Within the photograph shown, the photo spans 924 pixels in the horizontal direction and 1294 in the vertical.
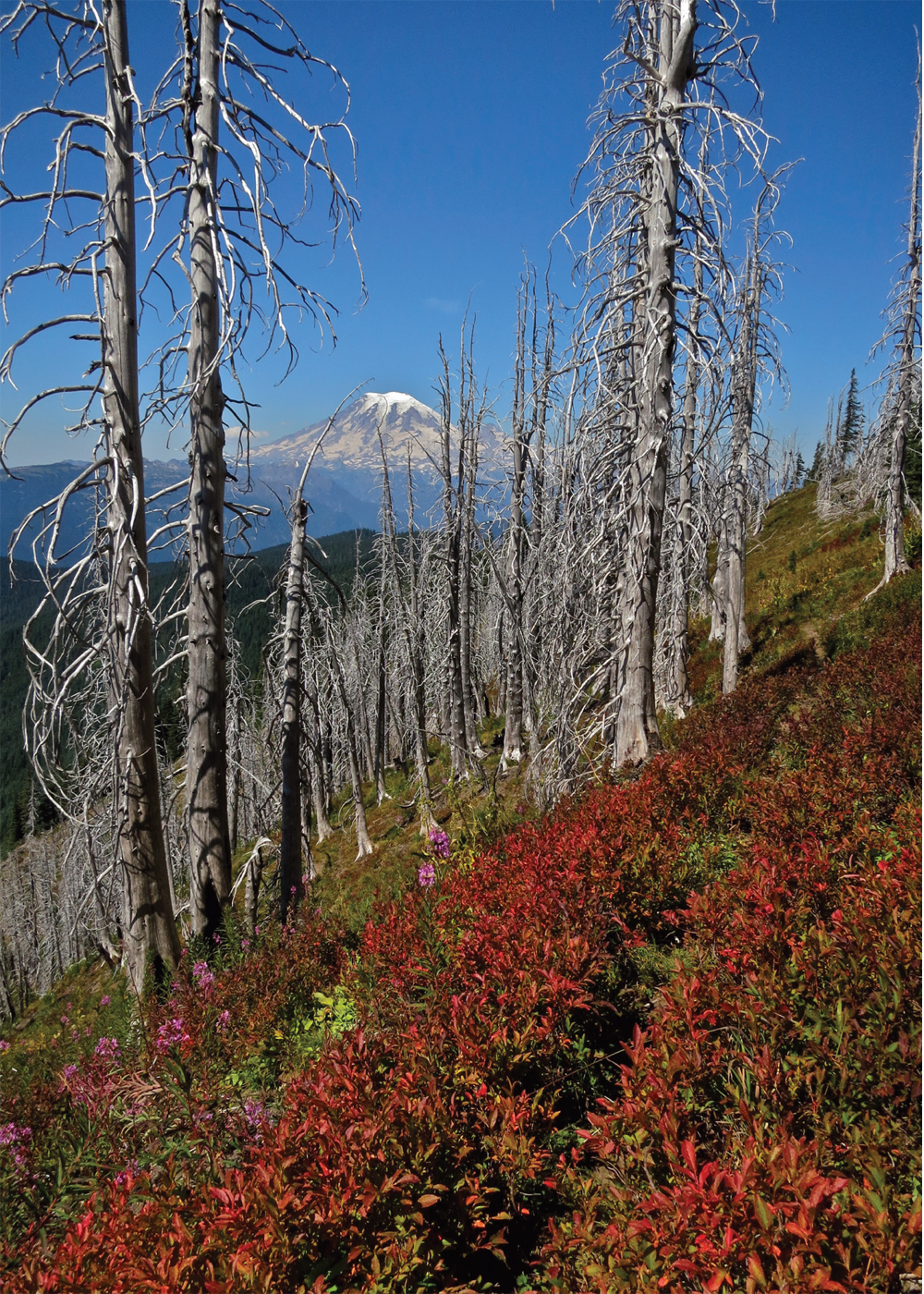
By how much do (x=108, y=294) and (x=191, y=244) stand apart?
99 centimetres

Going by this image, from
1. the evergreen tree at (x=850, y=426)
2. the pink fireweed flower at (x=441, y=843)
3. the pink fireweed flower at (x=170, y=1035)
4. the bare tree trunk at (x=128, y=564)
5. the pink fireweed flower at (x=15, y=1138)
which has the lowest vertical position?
the pink fireweed flower at (x=15, y=1138)

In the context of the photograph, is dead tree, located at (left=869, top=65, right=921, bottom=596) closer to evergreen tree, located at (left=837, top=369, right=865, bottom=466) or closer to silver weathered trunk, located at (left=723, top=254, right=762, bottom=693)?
silver weathered trunk, located at (left=723, top=254, right=762, bottom=693)

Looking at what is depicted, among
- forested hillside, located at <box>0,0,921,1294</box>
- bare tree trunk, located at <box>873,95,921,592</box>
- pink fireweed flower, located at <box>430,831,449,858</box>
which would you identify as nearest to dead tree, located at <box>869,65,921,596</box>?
bare tree trunk, located at <box>873,95,921,592</box>

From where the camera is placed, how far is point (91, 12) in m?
4.27

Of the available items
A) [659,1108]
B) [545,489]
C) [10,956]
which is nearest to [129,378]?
[659,1108]

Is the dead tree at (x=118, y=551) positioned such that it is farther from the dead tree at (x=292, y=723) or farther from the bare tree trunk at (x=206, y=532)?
the dead tree at (x=292, y=723)

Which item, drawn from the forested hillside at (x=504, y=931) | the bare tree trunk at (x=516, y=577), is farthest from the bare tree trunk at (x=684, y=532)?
the bare tree trunk at (x=516, y=577)

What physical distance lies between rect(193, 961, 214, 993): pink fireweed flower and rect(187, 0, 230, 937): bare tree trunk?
91 cm

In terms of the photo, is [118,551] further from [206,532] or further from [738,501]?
[738,501]

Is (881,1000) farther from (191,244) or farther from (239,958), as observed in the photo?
(191,244)

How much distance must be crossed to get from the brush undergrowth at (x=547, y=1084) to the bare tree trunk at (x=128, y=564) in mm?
538

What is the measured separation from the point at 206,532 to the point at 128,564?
0.83 m

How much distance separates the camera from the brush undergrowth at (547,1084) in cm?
181

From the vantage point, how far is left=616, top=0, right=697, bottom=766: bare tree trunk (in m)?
5.66
